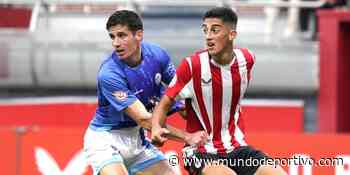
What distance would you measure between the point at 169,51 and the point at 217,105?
6.65 m

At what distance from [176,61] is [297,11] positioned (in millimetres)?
1764

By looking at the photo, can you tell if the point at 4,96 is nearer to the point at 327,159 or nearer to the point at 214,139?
the point at 327,159

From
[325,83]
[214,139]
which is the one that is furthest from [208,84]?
[325,83]

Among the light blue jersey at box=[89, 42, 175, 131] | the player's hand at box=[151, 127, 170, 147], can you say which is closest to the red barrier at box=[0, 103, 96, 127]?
the light blue jersey at box=[89, 42, 175, 131]

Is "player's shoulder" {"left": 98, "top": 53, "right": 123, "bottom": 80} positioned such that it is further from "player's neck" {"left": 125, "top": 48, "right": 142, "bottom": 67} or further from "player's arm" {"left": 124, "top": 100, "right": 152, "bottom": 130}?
"player's arm" {"left": 124, "top": 100, "right": 152, "bottom": 130}

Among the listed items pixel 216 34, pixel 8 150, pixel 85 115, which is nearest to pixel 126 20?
pixel 216 34

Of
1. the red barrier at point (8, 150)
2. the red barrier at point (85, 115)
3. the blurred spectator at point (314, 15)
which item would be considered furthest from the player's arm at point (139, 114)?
the blurred spectator at point (314, 15)

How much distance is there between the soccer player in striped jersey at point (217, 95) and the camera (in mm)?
7070

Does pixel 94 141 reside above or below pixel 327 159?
above

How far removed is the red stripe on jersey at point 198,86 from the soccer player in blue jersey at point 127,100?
1.16 ft

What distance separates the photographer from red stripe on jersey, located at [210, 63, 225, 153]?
7188mm

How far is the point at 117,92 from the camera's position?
7547 millimetres

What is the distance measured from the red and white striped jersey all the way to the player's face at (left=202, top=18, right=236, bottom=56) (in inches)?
5.9

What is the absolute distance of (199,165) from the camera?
723cm
